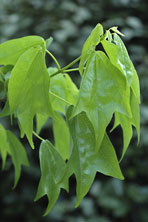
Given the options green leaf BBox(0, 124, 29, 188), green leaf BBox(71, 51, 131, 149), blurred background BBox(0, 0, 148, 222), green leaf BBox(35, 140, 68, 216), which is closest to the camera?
green leaf BBox(71, 51, 131, 149)

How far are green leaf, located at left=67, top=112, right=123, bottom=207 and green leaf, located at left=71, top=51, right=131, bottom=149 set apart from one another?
34mm

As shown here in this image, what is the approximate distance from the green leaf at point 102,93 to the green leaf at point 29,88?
5cm

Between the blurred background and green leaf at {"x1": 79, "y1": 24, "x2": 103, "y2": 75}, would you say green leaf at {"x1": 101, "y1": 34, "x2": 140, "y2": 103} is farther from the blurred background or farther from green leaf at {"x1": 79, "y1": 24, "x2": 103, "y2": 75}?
the blurred background

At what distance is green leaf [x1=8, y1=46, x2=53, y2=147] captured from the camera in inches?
16.3

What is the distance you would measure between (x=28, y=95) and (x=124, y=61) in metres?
0.12

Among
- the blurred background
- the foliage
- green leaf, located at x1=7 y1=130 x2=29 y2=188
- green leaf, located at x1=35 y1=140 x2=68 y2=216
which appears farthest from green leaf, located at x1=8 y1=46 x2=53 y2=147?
the blurred background

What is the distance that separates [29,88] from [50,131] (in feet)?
3.57

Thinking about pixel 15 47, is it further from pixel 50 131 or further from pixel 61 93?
pixel 50 131

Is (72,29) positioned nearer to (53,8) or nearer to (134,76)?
(53,8)

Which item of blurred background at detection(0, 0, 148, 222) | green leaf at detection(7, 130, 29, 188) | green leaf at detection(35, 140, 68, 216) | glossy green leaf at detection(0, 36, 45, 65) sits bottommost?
blurred background at detection(0, 0, 148, 222)

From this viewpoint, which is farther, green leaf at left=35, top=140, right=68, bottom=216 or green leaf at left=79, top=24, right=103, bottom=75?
green leaf at left=35, top=140, right=68, bottom=216

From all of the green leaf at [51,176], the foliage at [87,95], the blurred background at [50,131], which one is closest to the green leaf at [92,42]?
the foliage at [87,95]

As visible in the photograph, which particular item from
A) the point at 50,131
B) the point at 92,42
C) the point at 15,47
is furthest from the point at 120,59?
the point at 50,131

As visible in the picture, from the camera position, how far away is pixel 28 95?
0.43 metres
